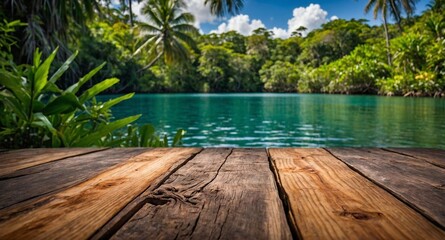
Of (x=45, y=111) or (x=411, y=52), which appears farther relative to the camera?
(x=411, y=52)

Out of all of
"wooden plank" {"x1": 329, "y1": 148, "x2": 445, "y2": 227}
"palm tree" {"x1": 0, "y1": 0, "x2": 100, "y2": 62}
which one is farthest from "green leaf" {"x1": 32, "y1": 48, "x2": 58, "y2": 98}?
"palm tree" {"x1": 0, "y1": 0, "x2": 100, "y2": 62}

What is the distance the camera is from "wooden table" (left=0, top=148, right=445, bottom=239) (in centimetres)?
57

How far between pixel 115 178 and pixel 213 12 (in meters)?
6.68

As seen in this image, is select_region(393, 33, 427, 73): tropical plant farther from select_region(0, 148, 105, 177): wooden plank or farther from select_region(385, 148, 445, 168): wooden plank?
select_region(0, 148, 105, 177): wooden plank

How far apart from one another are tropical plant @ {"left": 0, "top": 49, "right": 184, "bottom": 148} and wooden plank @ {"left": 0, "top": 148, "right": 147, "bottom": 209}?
1.95ft

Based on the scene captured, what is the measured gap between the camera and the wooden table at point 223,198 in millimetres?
566

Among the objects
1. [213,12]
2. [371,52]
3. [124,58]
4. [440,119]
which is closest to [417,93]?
[371,52]

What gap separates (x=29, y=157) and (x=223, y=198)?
106 cm

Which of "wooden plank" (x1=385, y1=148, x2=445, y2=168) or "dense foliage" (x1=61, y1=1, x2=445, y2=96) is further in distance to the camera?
"dense foliage" (x1=61, y1=1, x2=445, y2=96)

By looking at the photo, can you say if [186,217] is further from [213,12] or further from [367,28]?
[367,28]

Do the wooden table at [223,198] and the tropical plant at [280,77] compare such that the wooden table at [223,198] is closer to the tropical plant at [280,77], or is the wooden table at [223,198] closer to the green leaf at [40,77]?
the green leaf at [40,77]

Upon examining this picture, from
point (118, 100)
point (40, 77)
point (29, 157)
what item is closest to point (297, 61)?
point (118, 100)

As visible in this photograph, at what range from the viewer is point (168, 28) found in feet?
82.8

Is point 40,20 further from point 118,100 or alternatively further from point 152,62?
point 152,62
